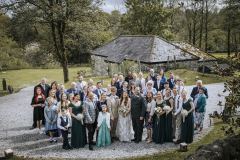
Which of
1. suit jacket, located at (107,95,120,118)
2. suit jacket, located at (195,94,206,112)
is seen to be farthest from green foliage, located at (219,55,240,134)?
suit jacket, located at (195,94,206,112)

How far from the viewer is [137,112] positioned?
1334cm

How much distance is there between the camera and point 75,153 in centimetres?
1242

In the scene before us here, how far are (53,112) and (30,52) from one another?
155ft

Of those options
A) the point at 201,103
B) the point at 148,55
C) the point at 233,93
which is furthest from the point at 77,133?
the point at 148,55

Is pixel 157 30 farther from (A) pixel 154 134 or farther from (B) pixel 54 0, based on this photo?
(A) pixel 154 134

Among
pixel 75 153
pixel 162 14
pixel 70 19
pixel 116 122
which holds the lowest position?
pixel 75 153

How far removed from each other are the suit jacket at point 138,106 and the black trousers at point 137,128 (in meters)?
0.16

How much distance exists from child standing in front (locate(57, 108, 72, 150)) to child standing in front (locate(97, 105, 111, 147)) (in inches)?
44.2

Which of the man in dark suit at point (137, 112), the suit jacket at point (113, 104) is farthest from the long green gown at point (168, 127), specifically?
the suit jacket at point (113, 104)

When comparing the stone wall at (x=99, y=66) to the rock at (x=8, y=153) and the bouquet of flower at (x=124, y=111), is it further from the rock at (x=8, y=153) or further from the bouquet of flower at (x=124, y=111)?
the rock at (x=8, y=153)

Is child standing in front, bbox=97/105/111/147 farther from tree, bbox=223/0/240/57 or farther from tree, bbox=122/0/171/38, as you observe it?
tree, bbox=122/0/171/38

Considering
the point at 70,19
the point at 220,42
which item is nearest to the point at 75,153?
the point at 70,19

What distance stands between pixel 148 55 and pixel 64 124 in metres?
20.6

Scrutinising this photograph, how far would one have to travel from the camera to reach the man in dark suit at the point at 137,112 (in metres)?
13.2
